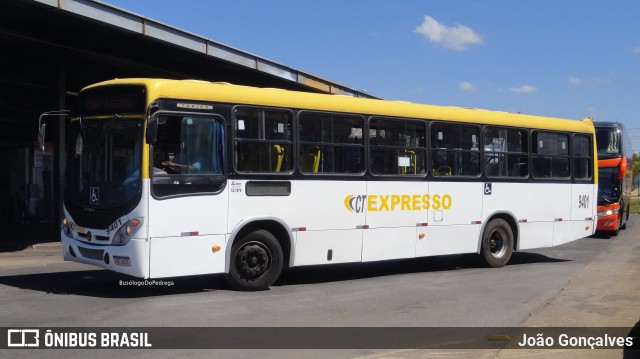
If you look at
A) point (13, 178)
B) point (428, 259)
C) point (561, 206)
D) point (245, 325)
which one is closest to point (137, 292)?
point (245, 325)

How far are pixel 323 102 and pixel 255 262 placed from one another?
116 inches

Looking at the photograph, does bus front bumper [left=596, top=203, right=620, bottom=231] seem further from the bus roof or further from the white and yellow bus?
the white and yellow bus

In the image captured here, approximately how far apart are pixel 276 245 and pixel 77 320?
342 cm

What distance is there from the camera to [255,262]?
34.9 feet

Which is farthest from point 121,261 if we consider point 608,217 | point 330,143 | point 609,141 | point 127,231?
point 609,141

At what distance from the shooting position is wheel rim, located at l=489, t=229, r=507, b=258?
47.9 ft

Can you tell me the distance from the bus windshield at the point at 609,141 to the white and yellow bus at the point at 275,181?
1198 cm

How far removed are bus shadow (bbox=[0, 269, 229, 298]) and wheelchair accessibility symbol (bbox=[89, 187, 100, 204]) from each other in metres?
1.40

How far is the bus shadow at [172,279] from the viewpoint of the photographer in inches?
420

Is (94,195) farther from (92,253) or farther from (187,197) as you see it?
A: (187,197)

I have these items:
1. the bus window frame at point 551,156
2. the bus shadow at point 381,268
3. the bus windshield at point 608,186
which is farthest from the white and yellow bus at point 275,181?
the bus windshield at point 608,186

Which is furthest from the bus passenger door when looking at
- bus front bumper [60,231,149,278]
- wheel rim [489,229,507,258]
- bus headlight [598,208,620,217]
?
bus headlight [598,208,620,217]

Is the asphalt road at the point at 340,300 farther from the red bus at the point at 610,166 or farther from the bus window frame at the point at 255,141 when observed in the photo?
the red bus at the point at 610,166

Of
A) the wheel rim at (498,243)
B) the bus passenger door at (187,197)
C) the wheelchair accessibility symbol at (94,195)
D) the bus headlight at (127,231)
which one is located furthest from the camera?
the wheel rim at (498,243)
